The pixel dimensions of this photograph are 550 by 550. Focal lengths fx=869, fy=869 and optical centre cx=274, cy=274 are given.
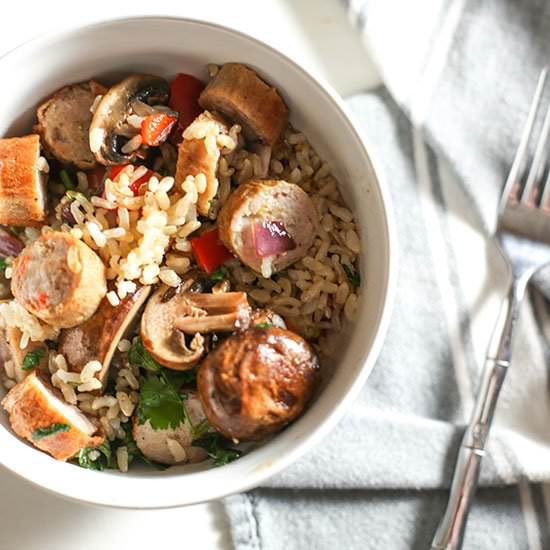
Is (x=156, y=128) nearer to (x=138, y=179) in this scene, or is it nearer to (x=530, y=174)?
(x=138, y=179)

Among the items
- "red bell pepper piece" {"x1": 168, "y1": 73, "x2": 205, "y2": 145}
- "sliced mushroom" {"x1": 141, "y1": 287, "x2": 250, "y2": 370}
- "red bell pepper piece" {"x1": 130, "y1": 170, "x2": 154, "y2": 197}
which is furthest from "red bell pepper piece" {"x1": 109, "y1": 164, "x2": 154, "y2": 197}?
"sliced mushroom" {"x1": 141, "y1": 287, "x2": 250, "y2": 370}

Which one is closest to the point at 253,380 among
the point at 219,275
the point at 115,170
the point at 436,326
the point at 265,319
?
the point at 265,319

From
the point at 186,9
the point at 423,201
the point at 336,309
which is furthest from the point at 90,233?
the point at 423,201

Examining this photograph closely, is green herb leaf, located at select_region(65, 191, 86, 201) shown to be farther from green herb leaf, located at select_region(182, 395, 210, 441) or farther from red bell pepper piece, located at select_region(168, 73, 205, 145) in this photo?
green herb leaf, located at select_region(182, 395, 210, 441)

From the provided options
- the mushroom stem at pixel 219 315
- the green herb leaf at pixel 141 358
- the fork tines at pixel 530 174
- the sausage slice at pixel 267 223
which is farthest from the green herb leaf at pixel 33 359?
the fork tines at pixel 530 174

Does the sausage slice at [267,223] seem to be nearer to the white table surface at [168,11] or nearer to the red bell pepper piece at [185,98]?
the red bell pepper piece at [185,98]

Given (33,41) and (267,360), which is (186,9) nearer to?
(33,41)
